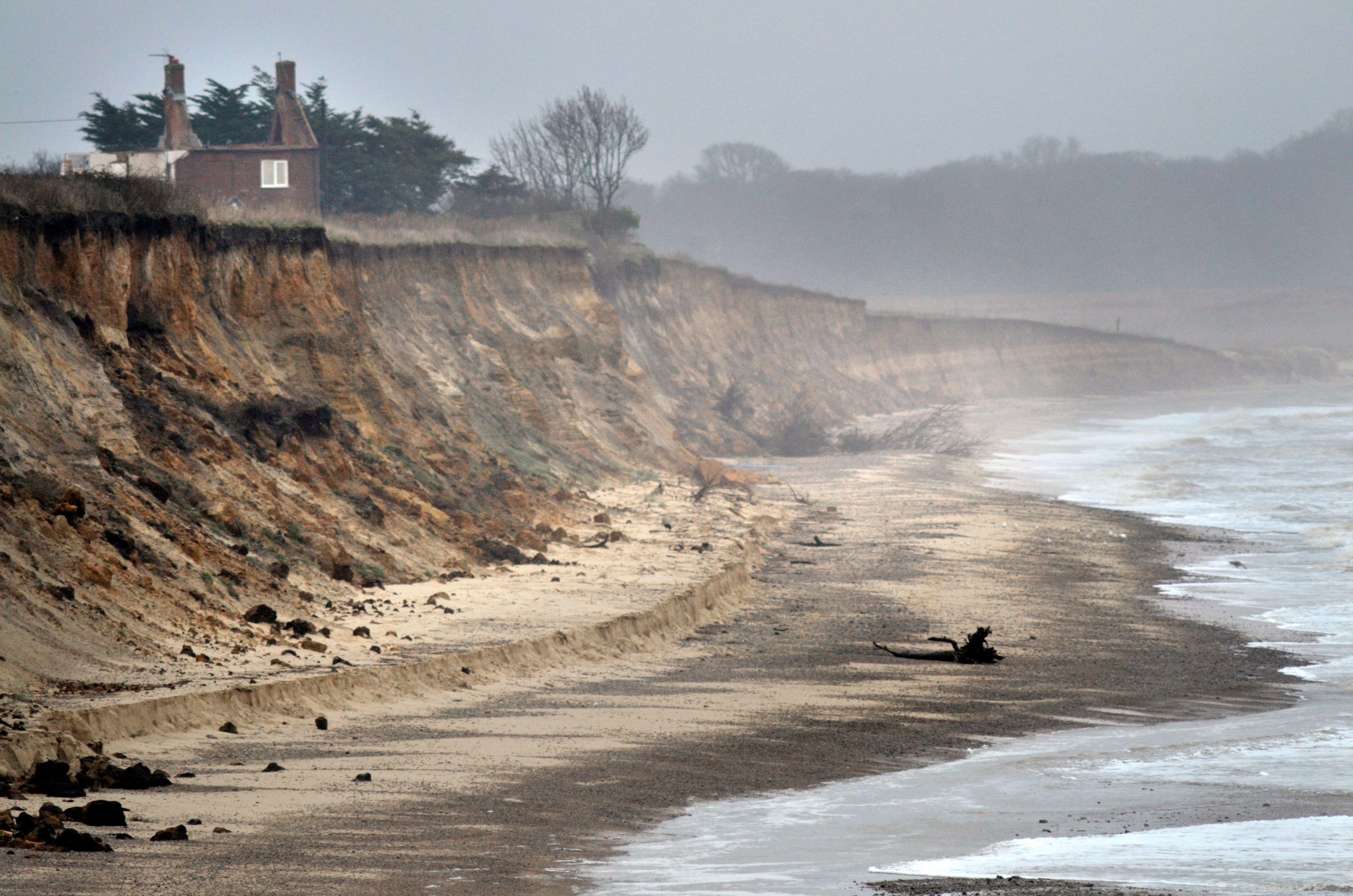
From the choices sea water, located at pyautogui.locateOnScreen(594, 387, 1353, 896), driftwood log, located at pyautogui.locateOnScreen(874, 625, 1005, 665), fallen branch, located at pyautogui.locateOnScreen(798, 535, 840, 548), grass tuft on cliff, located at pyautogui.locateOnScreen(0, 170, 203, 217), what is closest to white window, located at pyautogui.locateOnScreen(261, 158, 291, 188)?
grass tuft on cliff, located at pyautogui.locateOnScreen(0, 170, 203, 217)

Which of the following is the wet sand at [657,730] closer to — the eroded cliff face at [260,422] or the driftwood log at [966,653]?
the driftwood log at [966,653]

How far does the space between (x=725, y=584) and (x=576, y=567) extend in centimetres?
202

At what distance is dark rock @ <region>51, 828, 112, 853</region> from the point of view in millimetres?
7219

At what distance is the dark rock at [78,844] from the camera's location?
23.7 ft

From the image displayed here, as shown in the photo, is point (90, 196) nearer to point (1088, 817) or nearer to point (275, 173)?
point (1088, 817)

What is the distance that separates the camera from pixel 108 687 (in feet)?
35.0

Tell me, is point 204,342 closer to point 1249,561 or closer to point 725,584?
point 725,584

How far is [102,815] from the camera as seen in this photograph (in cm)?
773

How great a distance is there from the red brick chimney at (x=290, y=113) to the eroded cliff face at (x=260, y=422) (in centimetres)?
1316

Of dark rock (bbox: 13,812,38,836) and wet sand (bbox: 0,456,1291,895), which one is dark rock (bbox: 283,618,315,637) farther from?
dark rock (bbox: 13,812,38,836)

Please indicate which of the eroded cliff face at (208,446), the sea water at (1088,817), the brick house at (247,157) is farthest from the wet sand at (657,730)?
the brick house at (247,157)

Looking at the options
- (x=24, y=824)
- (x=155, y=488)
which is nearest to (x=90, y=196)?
(x=155, y=488)

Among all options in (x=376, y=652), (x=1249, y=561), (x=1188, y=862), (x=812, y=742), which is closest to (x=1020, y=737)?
(x=812, y=742)

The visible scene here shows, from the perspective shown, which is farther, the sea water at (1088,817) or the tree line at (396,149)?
the tree line at (396,149)
